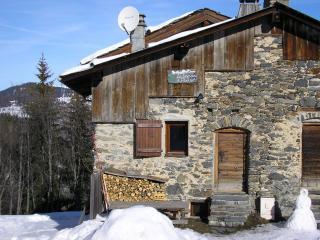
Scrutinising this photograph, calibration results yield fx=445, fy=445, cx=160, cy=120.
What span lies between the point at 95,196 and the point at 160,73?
136 inches

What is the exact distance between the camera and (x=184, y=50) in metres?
11.2

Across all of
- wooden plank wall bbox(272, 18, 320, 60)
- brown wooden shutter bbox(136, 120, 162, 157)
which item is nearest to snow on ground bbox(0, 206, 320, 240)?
brown wooden shutter bbox(136, 120, 162, 157)

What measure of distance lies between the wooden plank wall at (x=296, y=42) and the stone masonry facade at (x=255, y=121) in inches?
6.1

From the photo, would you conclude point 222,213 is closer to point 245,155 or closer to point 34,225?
point 245,155

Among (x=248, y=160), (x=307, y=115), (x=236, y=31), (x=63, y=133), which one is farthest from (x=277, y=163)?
(x=63, y=133)

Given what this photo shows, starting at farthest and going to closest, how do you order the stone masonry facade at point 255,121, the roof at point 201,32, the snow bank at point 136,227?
the stone masonry facade at point 255,121, the roof at point 201,32, the snow bank at point 136,227

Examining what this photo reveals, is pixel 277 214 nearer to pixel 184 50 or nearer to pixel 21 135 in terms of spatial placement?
pixel 184 50

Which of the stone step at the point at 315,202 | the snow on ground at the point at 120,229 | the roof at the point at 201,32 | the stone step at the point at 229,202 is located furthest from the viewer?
the stone step at the point at 315,202

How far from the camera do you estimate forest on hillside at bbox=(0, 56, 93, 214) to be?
100 ft

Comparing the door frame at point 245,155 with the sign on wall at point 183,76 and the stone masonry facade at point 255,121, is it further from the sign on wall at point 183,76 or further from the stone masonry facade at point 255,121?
the sign on wall at point 183,76

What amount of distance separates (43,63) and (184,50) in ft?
111

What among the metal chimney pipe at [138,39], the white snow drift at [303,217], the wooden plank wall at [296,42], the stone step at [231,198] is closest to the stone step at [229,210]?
the stone step at [231,198]

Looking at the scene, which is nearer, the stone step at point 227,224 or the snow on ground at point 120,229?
the snow on ground at point 120,229

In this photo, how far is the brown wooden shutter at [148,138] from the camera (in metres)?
11.2
